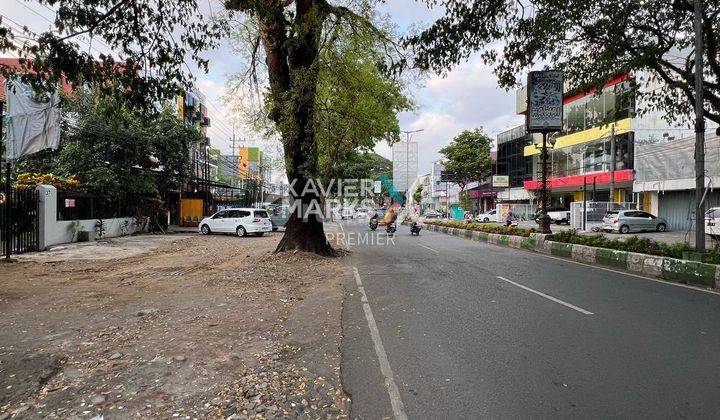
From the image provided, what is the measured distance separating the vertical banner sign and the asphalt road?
9538 millimetres

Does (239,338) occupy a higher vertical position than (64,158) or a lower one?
lower

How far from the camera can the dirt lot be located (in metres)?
3.69

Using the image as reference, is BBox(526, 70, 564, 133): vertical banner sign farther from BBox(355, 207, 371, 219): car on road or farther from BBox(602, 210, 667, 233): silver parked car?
BBox(355, 207, 371, 219): car on road

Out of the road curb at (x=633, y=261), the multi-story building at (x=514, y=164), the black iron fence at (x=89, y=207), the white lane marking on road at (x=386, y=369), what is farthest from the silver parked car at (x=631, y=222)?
the black iron fence at (x=89, y=207)

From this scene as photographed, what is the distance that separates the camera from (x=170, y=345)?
5.16 meters

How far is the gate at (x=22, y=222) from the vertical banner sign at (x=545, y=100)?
17242 millimetres

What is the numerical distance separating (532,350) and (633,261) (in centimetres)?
830

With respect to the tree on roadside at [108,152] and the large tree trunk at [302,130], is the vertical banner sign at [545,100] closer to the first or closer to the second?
the large tree trunk at [302,130]

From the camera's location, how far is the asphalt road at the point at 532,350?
12.0 ft

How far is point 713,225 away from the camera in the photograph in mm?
19562

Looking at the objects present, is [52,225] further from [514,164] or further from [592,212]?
[514,164]

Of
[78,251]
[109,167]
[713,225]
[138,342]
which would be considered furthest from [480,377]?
[109,167]

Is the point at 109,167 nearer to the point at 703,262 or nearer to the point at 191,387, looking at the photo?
the point at 191,387

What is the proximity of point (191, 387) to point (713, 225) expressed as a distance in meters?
22.6
